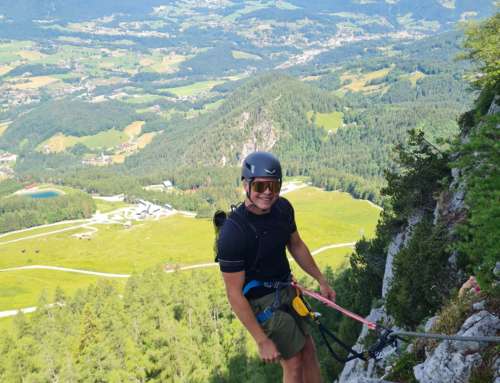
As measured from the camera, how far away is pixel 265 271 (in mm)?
9984

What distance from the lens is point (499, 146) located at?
1258 cm

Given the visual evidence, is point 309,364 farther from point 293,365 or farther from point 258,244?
point 258,244

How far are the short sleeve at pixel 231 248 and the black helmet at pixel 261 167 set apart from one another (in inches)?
47.8

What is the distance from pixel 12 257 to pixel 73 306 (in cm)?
11203

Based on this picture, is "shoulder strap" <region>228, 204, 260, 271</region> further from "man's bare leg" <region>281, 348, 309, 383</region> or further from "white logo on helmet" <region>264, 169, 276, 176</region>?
"man's bare leg" <region>281, 348, 309, 383</region>

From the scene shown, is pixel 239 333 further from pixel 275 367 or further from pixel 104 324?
pixel 104 324

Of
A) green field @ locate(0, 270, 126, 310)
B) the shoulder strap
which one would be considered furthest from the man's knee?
green field @ locate(0, 270, 126, 310)

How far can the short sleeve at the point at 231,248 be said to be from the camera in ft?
30.2

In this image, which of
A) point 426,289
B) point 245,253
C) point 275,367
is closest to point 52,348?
point 275,367

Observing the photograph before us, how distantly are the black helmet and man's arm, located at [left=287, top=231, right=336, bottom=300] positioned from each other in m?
1.90

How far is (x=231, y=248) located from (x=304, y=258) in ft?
9.31

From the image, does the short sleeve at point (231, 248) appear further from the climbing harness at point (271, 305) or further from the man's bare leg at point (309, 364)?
the man's bare leg at point (309, 364)

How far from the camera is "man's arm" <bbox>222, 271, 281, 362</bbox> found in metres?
9.27

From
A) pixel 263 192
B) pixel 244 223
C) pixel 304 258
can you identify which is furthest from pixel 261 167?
pixel 304 258
